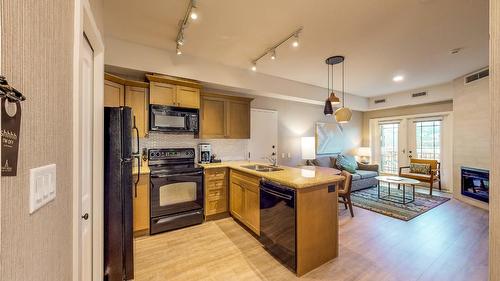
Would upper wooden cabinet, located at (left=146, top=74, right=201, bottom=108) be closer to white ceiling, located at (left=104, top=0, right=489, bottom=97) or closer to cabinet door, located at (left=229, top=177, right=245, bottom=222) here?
white ceiling, located at (left=104, top=0, right=489, bottom=97)

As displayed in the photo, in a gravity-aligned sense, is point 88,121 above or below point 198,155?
above

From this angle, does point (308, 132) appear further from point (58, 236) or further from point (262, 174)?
point (58, 236)

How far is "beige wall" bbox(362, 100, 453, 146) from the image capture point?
5.21 meters

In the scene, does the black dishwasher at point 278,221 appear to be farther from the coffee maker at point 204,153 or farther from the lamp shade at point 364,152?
the lamp shade at point 364,152

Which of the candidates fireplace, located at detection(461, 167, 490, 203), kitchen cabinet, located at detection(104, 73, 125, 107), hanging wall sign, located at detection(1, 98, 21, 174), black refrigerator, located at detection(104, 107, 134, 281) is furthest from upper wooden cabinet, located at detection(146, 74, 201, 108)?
fireplace, located at detection(461, 167, 490, 203)

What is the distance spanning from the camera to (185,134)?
142 inches

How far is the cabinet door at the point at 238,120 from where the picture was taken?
3828 millimetres

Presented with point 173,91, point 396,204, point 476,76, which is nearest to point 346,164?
point 396,204

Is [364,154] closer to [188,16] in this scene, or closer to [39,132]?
[188,16]

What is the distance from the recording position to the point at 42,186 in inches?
25.3

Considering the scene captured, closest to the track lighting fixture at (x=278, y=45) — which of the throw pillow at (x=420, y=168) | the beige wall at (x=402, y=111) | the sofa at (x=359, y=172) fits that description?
the sofa at (x=359, y=172)

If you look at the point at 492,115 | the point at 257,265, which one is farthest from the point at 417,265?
the point at 492,115

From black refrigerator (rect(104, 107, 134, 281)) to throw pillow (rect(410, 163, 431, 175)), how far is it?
6.50 metres

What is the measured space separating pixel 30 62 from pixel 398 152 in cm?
768
